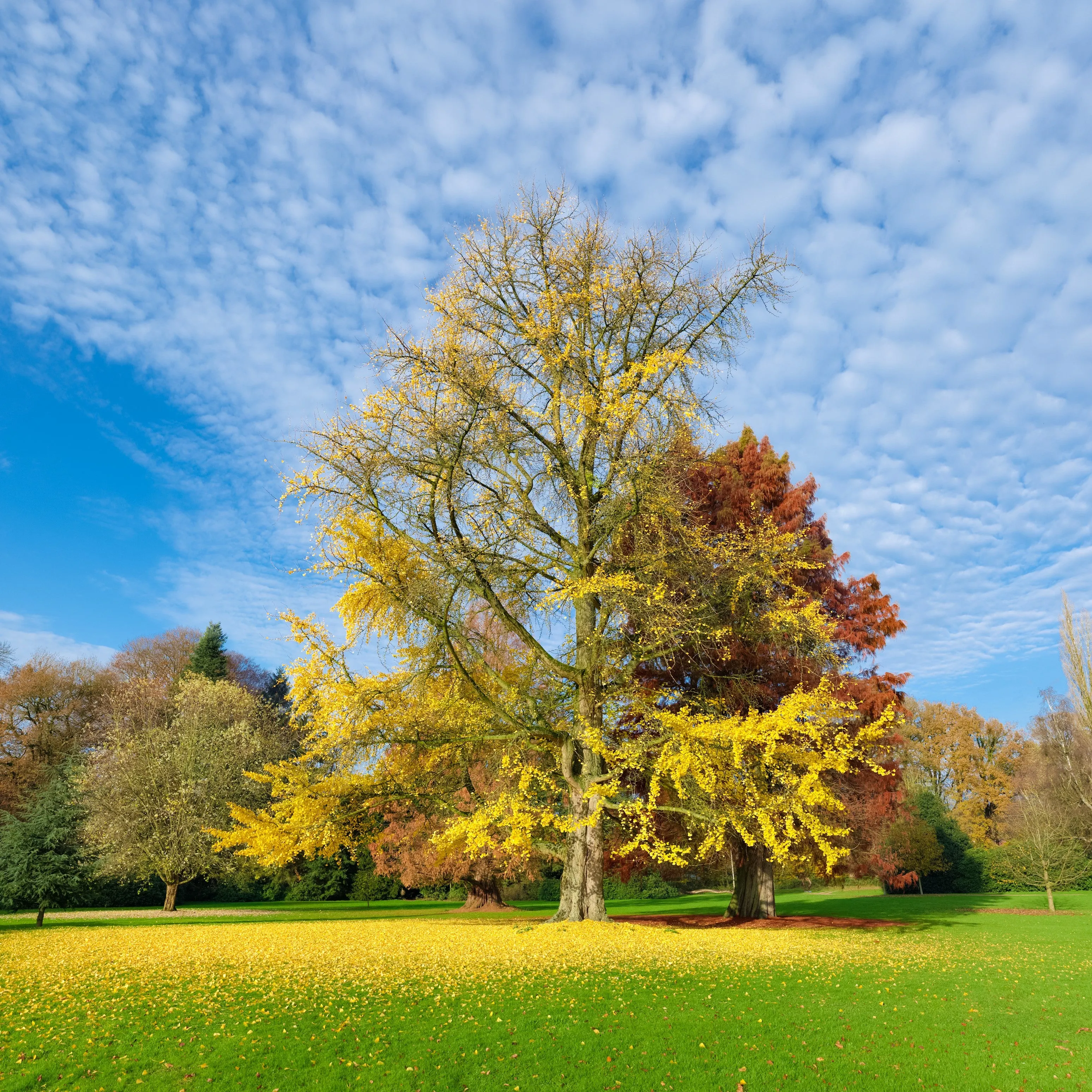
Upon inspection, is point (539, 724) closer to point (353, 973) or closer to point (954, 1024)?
point (353, 973)

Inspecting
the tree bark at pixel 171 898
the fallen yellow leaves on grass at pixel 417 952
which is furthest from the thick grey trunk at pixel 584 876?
the tree bark at pixel 171 898

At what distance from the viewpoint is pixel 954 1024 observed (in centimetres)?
748

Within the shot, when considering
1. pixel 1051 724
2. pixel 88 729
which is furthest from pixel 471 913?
pixel 1051 724

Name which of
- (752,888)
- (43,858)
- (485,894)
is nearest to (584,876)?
(752,888)

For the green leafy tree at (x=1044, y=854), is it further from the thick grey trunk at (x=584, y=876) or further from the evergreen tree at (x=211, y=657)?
the evergreen tree at (x=211, y=657)

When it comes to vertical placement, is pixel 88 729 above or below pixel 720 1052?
above

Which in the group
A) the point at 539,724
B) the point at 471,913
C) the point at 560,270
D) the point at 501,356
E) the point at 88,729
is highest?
the point at 560,270

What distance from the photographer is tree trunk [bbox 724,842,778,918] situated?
19.3 m

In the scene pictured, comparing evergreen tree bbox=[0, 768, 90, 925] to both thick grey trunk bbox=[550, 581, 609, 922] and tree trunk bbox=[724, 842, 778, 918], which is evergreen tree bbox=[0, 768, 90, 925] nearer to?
thick grey trunk bbox=[550, 581, 609, 922]

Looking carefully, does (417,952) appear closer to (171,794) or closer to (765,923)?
(765,923)

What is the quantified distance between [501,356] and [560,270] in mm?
2219

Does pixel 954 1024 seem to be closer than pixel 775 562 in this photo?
Yes

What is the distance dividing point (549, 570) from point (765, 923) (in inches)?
424

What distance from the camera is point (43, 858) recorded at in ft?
59.1
